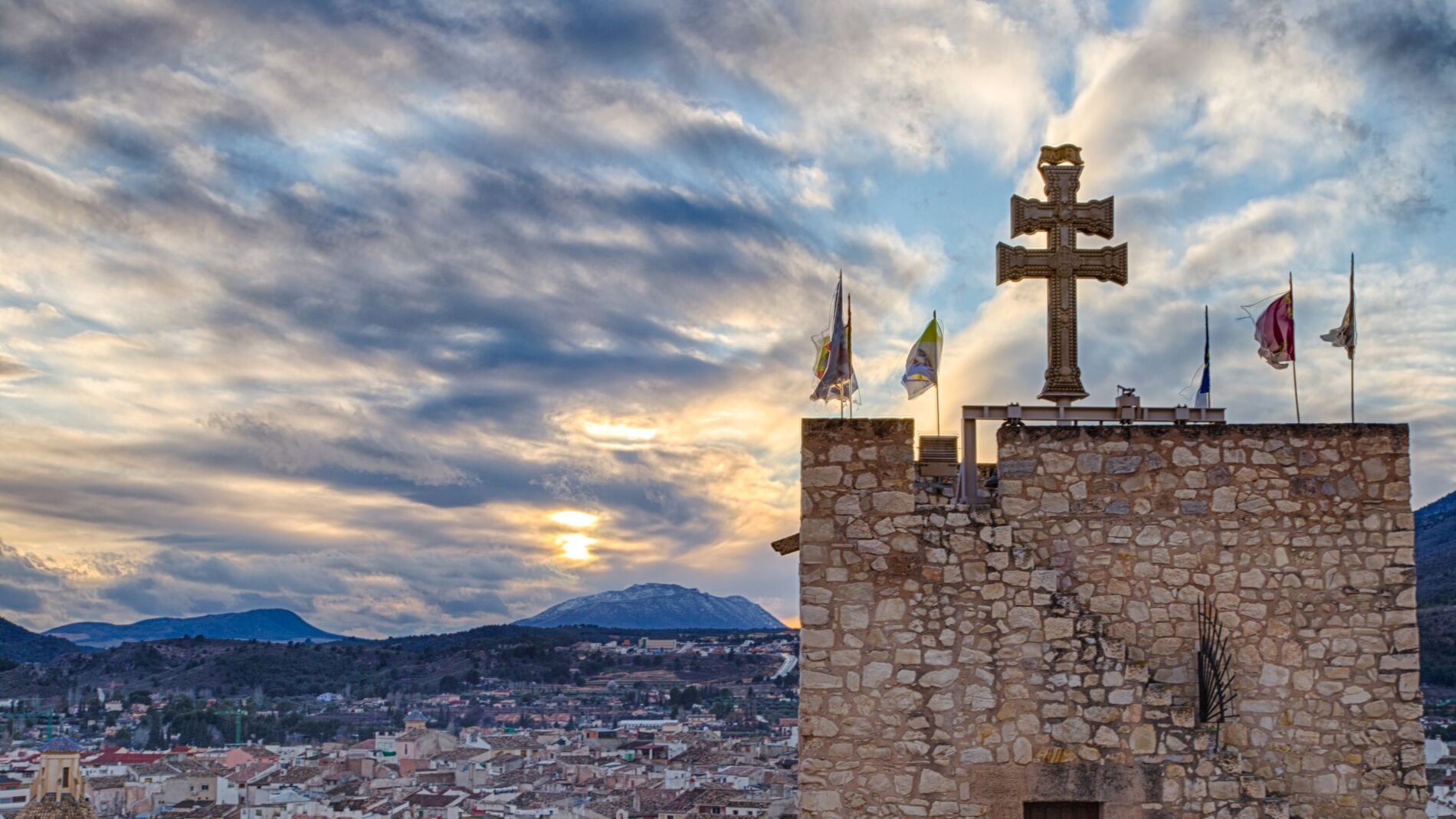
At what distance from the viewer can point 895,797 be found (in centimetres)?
927

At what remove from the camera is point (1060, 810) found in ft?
30.6

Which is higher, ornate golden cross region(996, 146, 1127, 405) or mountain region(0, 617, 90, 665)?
ornate golden cross region(996, 146, 1127, 405)

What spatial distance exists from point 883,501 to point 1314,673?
10.3ft

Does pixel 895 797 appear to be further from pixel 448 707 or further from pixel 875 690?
pixel 448 707

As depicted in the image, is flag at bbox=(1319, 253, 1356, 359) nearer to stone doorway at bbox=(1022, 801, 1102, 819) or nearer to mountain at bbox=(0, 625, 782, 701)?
stone doorway at bbox=(1022, 801, 1102, 819)

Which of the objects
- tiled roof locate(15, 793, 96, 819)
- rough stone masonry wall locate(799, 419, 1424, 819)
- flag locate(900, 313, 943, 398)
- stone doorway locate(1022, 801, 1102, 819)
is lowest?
tiled roof locate(15, 793, 96, 819)

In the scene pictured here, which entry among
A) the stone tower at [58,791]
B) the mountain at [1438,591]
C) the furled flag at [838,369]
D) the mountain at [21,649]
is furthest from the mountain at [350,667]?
the furled flag at [838,369]

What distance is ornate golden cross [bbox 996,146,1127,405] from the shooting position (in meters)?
10.4

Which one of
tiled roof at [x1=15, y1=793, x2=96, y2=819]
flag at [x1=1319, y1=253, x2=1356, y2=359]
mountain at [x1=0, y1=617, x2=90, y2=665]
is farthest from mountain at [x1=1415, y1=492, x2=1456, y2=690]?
mountain at [x1=0, y1=617, x2=90, y2=665]

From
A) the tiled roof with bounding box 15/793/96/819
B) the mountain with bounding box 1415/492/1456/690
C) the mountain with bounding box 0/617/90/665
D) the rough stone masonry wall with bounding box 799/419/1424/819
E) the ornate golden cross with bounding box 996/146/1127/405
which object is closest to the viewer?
the rough stone masonry wall with bounding box 799/419/1424/819

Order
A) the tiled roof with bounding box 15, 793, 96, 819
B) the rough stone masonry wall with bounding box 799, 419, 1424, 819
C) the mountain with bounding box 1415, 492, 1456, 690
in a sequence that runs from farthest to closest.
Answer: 1. the tiled roof with bounding box 15, 793, 96, 819
2. the mountain with bounding box 1415, 492, 1456, 690
3. the rough stone masonry wall with bounding box 799, 419, 1424, 819

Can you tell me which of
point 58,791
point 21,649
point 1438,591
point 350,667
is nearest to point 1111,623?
point 1438,591

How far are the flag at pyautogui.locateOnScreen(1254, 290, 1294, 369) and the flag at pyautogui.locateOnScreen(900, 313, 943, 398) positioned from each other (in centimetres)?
253

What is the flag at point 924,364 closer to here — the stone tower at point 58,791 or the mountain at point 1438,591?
the mountain at point 1438,591
